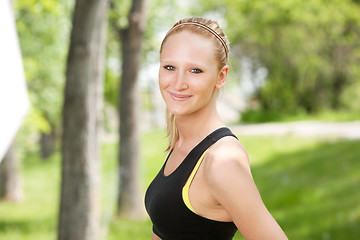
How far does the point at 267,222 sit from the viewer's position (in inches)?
55.1

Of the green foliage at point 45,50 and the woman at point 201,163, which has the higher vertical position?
the green foliage at point 45,50

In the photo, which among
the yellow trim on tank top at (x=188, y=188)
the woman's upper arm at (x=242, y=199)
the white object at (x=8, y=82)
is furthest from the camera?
the white object at (x=8, y=82)

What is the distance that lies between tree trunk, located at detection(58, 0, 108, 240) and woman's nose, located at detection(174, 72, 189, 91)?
344 cm

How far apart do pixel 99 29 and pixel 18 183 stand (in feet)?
32.2

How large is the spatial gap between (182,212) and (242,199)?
23cm

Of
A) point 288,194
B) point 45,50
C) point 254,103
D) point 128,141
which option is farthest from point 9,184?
point 254,103

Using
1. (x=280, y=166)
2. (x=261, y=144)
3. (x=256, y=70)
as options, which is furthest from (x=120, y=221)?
(x=256, y=70)

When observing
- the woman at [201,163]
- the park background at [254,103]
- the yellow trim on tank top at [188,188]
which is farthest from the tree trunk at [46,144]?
the yellow trim on tank top at [188,188]

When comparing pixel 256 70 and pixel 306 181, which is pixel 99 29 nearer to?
pixel 306 181

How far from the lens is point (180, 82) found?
1.59 m

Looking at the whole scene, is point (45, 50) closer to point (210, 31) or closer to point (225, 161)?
point (210, 31)

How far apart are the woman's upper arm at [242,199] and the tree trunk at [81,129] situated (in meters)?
3.71

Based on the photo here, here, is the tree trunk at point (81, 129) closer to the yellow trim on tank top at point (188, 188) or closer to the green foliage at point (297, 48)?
the yellow trim on tank top at point (188, 188)

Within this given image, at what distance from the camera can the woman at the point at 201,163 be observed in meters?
1.40
